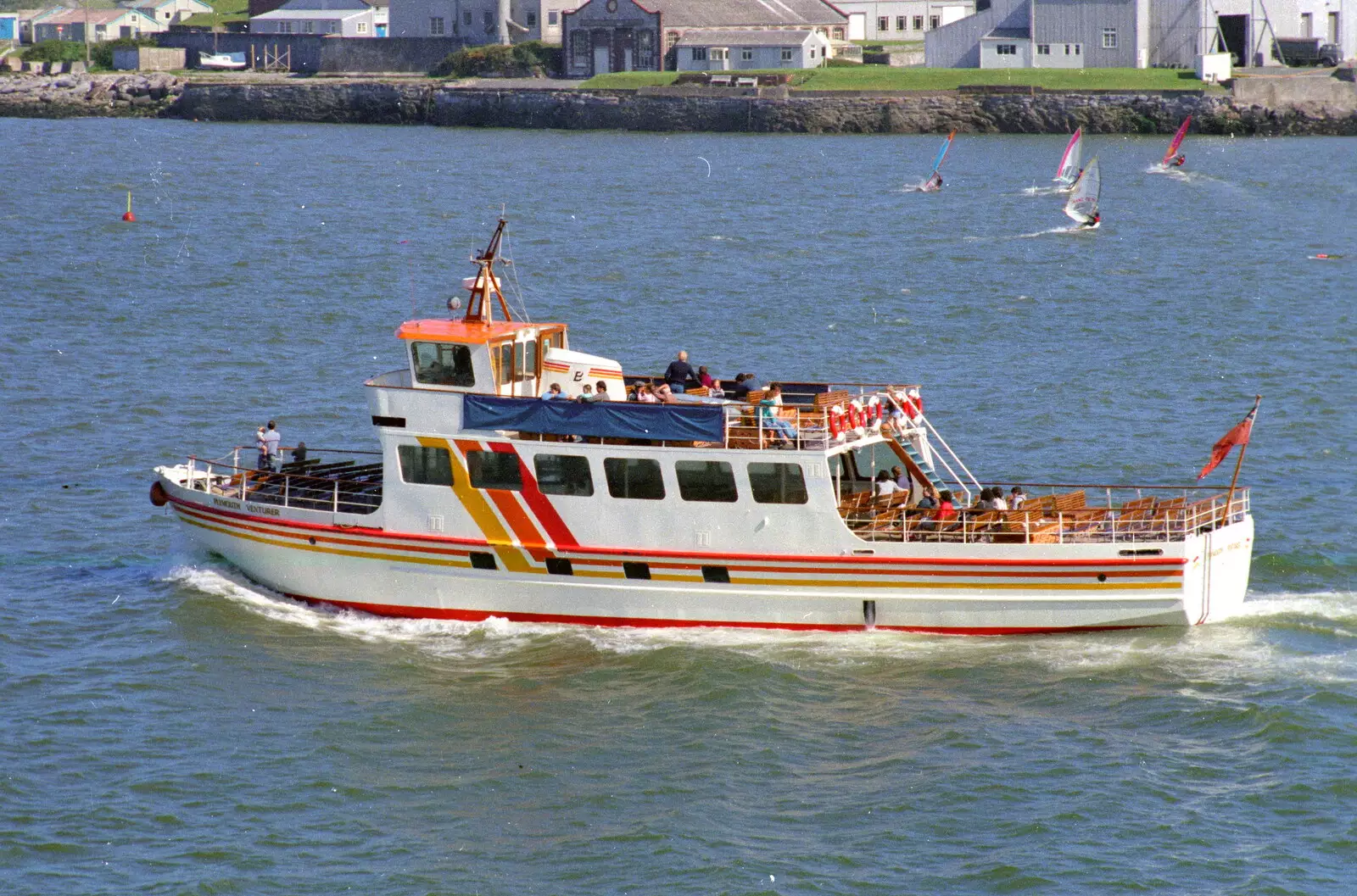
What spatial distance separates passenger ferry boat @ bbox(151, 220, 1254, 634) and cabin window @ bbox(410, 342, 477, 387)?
0.10 feet

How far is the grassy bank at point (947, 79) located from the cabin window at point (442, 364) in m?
97.1

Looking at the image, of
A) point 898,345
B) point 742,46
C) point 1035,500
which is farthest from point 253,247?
point 742,46

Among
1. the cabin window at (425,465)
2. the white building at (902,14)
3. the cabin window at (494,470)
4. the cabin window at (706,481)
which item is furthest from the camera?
the white building at (902,14)

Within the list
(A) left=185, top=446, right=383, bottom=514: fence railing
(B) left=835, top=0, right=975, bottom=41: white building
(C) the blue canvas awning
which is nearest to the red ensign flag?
(C) the blue canvas awning

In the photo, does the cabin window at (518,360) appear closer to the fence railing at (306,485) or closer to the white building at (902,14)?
the fence railing at (306,485)

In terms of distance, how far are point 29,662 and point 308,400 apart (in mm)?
A: 17244

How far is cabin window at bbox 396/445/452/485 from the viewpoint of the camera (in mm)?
28000

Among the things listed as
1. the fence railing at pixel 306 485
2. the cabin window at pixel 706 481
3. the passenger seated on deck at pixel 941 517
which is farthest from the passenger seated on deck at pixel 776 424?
the fence railing at pixel 306 485

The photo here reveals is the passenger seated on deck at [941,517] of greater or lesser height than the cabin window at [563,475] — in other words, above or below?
below

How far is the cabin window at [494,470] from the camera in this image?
91.0 feet

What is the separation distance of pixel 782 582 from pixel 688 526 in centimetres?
173

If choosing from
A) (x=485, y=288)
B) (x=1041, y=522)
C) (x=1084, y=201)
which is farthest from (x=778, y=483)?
(x=1084, y=201)

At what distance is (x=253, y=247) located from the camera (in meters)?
69.7

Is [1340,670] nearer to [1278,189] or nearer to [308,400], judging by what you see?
[308,400]
